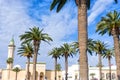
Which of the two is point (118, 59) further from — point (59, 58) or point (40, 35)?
point (59, 58)

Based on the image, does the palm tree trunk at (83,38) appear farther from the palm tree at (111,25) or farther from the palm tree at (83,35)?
the palm tree at (111,25)

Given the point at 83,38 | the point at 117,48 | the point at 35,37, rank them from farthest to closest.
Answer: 1. the point at 35,37
2. the point at 117,48
3. the point at 83,38

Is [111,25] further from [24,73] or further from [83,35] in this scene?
[24,73]

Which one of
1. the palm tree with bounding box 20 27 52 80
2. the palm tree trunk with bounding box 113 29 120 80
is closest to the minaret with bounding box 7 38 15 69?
the palm tree with bounding box 20 27 52 80

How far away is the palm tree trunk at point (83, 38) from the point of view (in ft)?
64.2

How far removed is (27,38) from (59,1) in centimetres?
2852

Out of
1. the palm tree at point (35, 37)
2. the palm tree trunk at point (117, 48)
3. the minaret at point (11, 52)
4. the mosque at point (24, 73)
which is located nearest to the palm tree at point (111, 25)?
Result: the palm tree trunk at point (117, 48)

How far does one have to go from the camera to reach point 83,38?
67.3ft

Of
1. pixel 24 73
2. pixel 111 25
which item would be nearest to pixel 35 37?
pixel 111 25

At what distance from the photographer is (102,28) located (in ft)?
137

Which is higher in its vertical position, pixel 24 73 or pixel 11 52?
pixel 11 52

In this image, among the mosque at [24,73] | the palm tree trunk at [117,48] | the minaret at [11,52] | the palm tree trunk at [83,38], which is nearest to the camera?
the palm tree trunk at [83,38]

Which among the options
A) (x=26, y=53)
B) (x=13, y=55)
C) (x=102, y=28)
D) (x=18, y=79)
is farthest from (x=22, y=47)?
(x=13, y=55)

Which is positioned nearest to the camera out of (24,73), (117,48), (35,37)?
(117,48)
